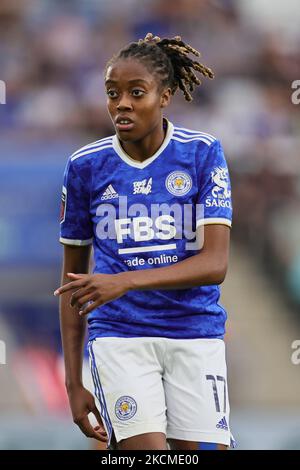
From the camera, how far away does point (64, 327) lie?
3.67m

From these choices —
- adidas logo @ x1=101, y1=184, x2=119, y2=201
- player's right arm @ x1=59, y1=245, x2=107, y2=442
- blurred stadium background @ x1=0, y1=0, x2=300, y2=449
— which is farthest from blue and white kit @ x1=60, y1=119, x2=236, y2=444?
blurred stadium background @ x1=0, y1=0, x2=300, y2=449

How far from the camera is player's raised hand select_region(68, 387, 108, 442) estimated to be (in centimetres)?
359

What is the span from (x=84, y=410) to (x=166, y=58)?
1384mm

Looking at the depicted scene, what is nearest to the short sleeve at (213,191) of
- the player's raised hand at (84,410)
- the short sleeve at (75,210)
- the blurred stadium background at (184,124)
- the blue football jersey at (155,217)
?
the blue football jersey at (155,217)

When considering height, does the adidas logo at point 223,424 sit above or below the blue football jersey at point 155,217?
below

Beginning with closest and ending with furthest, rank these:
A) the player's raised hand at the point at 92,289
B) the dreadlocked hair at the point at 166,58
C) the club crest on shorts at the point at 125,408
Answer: the player's raised hand at the point at 92,289, the club crest on shorts at the point at 125,408, the dreadlocked hair at the point at 166,58

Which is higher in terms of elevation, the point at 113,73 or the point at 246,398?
the point at 113,73

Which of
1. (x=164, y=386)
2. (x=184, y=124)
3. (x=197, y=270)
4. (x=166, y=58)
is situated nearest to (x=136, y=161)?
(x=166, y=58)

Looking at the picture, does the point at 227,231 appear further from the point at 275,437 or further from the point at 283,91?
the point at 283,91

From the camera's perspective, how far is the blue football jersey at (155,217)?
3453mm

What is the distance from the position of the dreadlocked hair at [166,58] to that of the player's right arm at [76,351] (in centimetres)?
73

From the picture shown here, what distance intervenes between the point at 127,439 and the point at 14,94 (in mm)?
6034

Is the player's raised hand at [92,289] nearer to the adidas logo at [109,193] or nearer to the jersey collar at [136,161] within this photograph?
the adidas logo at [109,193]

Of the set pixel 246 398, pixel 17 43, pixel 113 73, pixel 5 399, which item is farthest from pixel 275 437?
pixel 17 43
